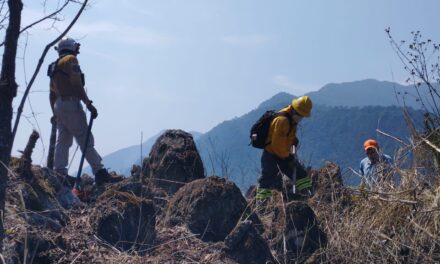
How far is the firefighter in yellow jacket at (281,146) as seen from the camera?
7.86m

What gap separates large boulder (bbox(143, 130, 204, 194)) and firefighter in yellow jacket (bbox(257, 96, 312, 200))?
30.5 inches

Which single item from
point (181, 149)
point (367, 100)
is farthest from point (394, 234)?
point (367, 100)

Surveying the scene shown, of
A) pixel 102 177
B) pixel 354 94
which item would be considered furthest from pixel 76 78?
pixel 354 94

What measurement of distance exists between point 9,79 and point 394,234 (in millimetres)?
3512

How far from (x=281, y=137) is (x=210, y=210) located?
1.82 meters

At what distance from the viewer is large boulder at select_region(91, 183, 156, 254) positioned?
19.4ft

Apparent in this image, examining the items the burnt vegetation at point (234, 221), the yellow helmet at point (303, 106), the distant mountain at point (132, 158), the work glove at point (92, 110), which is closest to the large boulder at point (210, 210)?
the burnt vegetation at point (234, 221)

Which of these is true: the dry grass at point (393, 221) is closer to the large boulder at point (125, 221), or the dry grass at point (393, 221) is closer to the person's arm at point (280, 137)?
the person's arm at point (280, 137)

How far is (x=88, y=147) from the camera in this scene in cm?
850

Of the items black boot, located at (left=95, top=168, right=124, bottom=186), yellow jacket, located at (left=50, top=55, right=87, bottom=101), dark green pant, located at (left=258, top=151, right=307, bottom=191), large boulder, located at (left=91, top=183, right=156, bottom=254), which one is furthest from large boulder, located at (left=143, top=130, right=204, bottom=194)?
large boulder, located at (left=91, top=183, right=156, bottom=254)

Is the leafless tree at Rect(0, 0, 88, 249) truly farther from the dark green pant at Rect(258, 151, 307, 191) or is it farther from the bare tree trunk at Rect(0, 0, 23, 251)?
the dark green pant at Rect(258, 151, 307, 191)

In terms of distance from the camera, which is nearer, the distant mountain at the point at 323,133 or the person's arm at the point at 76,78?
the person's arm at the point at 76,78

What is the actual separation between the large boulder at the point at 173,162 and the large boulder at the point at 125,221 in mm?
1426

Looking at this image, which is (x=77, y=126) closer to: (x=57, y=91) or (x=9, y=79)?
(x=57, y=91)
